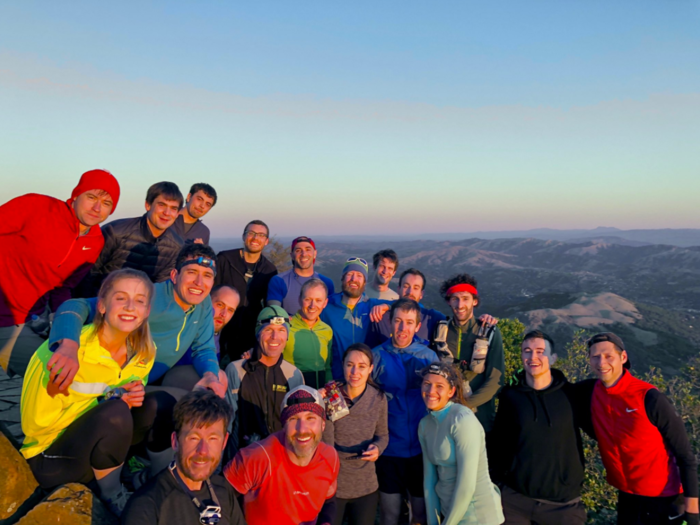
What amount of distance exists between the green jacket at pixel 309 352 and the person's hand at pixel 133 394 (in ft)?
7.40

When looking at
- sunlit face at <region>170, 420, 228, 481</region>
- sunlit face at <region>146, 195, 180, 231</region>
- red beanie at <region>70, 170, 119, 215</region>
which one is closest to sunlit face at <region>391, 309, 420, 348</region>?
sunlit face at <region>170, 420, 228, 481</region>

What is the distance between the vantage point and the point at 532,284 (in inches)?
5846

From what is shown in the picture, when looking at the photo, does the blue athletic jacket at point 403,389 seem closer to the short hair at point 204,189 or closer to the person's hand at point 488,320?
the person's hand at point 488,320

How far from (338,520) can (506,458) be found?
2.25 metres

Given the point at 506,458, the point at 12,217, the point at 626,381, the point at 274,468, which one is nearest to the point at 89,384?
the point at 274,468

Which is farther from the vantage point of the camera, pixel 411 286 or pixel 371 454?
pixel 411 286

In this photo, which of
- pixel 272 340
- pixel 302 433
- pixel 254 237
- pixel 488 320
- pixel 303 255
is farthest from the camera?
pixel 254 237

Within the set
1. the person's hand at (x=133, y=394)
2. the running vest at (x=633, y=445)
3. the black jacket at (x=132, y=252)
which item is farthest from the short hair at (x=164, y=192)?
the running vest at (x=633, y=445)

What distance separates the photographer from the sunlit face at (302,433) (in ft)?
12.4

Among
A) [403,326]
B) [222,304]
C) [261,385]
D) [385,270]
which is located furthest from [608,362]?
[222,304]

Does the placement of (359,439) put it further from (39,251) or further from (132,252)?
(39,251)

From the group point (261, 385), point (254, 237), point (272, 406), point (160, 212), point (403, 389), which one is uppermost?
point (160, 212)

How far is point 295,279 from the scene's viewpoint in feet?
23.3

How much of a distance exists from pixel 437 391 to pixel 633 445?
249cm
